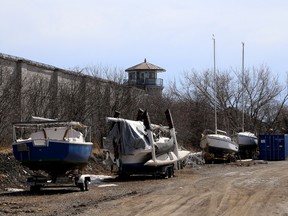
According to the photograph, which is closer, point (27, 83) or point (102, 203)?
point (102, 203)

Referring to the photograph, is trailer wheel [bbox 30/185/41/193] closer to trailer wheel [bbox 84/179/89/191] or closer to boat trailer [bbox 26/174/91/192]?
boat trailer [bbox 26/174/91/192]

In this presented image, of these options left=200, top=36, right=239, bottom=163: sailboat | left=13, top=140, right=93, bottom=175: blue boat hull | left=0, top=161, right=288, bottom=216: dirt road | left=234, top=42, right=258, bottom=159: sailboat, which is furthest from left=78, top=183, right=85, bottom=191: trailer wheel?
left=234, top=42, right=258, bottom=159: sailboat

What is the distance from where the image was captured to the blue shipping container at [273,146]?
151 ft

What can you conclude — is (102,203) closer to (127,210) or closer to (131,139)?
(127,210)

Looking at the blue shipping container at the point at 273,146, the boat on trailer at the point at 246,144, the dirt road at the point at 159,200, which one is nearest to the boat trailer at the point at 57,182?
the dirt road at the point at 159,200

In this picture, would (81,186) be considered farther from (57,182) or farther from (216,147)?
(216,147)

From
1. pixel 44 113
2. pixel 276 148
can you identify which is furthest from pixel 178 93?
pixel 44 113

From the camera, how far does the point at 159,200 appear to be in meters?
17.1

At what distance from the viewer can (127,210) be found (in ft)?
48.9

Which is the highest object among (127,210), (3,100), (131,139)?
(3,100)

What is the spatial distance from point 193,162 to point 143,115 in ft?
34.2

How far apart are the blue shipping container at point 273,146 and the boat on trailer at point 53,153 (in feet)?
89.5

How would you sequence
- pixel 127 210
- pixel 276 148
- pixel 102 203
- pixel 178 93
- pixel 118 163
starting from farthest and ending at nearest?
pixel 178 93 → pixel 276 148 → pixel 118 163 → pixel 102 203 → pixel 127 210

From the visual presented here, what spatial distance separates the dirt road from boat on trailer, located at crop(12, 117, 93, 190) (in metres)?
0.53
